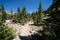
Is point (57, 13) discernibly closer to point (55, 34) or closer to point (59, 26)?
point (59, 26)

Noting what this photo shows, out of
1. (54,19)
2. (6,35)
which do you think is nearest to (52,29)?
(54,19)

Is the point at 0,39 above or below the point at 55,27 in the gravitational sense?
below

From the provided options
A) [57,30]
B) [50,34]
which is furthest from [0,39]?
[57,30]

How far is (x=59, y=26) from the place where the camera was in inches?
742

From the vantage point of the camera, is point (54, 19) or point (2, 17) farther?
point (54, 19)

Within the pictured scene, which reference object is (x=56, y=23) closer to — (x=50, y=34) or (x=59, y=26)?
(x=59, y=26)

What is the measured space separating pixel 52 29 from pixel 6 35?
28.3 ft

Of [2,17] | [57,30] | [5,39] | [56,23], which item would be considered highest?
[2,17]

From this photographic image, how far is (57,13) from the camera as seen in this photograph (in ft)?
66.7

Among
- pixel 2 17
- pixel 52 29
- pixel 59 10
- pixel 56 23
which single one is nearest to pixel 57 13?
pixel 59 10

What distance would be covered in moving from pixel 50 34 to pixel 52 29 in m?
1.04

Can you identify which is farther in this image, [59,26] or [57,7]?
[57,7]

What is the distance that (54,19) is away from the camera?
2044 centimetres

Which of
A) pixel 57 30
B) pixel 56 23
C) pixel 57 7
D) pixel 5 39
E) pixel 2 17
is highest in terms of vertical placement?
pixel 57 7
